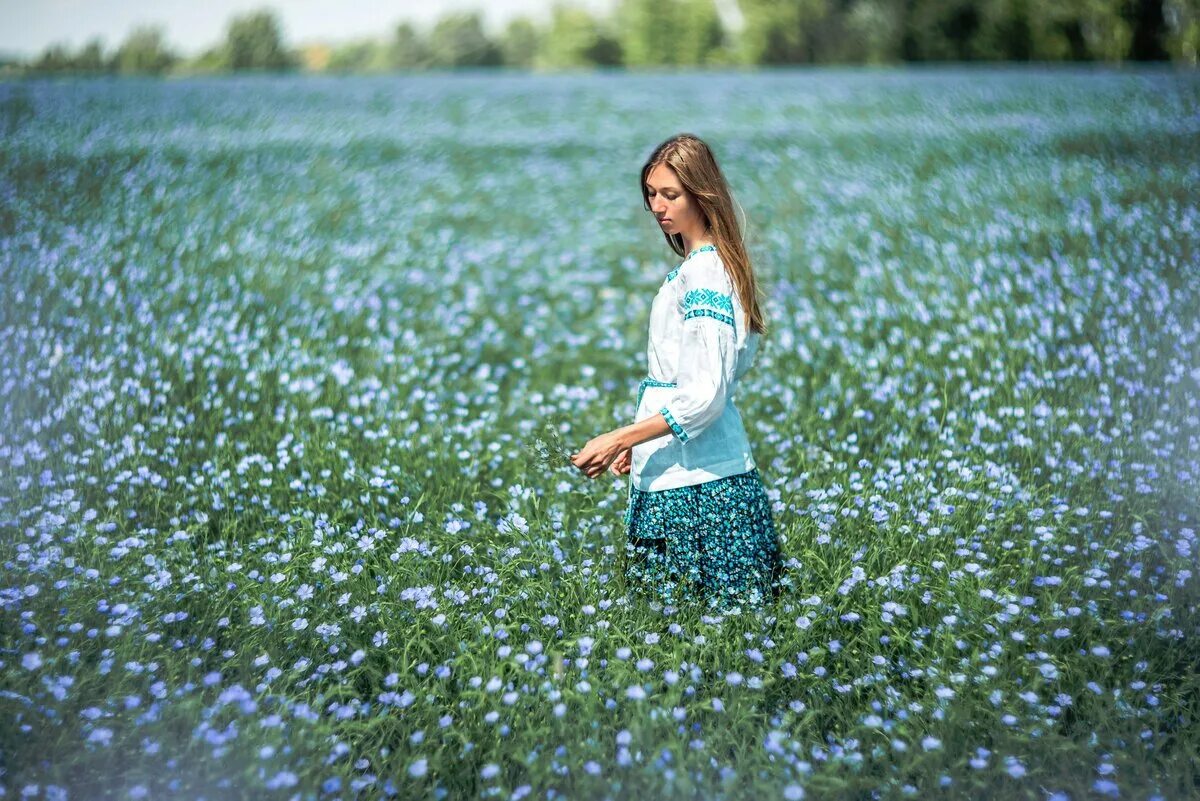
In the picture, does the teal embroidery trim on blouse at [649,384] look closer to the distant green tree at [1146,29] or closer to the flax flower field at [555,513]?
the flax flower field at [555,513]

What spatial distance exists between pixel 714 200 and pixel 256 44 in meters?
12.0

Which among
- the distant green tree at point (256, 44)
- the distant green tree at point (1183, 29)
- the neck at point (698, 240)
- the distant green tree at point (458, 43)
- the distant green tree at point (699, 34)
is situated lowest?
the neck at point (698, 240)

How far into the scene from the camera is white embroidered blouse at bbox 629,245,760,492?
2541 millimetres

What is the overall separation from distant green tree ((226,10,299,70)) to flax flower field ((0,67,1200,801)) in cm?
396

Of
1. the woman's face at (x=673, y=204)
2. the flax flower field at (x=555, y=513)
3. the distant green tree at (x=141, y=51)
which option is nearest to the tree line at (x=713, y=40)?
the distant green tree at (x=141, y=51)

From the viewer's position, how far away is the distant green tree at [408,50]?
17125mm

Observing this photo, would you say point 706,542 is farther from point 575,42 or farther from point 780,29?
point 780,29

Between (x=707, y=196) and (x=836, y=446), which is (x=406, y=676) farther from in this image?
(x=836, y=446)

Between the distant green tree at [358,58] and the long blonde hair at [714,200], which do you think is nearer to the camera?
the long blonde hair at [714,200]

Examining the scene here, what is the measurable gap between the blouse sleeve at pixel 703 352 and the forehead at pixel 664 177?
246mm

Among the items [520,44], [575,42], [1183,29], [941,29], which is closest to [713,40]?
[575,42]

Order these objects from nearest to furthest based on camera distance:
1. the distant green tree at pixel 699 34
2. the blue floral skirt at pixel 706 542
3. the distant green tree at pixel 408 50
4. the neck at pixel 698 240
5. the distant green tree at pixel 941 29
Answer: the neck at pixel 698 240 < the blue floral skirt at pixel 706 542 < the distant green tree at pixel 408 50 < the distant green tree at pixel 941 29 < the distant green tree at pixel 699 34

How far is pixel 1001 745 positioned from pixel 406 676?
171 centimetres

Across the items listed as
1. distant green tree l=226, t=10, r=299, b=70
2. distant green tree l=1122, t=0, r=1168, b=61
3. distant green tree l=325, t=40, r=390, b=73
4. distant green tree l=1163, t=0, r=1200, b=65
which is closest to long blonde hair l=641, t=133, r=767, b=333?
distant green tree l=226, t=10, r=299, b=70
